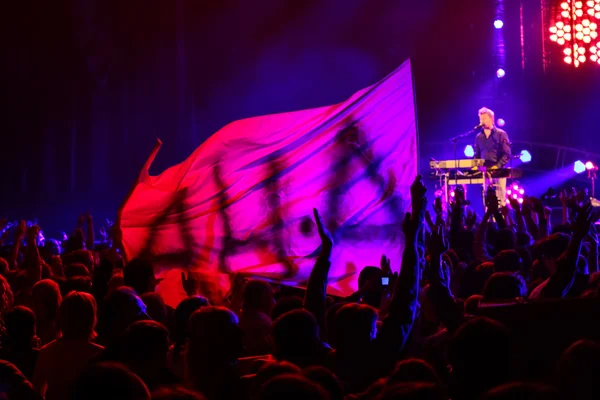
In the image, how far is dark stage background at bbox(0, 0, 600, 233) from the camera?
17594 millimetres

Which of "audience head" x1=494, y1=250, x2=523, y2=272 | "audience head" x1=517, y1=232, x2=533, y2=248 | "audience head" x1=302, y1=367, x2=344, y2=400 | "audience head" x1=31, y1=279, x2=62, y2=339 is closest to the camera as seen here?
"audience head" x1=302, y1=367, x2=344, y2=400

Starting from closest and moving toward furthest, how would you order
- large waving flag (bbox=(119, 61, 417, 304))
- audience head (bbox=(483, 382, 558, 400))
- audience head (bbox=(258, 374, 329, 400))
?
audience head (bbox=(483, 382, 558, 400)), audience head (bbox=(258, 374, 329, 400)), large waving flag (bbox=(119, 61, 417, 304))

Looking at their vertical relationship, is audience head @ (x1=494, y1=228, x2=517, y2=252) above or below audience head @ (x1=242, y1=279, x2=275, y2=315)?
above

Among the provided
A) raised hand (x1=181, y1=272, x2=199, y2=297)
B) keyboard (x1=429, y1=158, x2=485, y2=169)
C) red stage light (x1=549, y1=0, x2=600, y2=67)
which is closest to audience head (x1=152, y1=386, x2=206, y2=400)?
raised hand (x1=181, y1=272, x2=199, y2=297)

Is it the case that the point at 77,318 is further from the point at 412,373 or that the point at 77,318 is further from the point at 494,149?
the point at 494,149

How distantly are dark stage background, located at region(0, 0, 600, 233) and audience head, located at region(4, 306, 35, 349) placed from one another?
14.4 metres

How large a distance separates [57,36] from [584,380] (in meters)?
17.7

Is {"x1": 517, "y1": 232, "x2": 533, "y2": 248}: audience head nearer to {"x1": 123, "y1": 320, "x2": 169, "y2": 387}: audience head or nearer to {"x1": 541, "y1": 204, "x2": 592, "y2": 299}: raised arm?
{"x1": 541, "y1": 204, "x2": 592, "y2": 299}: raised arm

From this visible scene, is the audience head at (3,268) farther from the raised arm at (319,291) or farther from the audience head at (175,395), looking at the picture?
the audience head at (175,395)

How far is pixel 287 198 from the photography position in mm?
6867

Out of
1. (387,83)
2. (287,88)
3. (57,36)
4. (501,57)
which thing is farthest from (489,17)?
(387,83)

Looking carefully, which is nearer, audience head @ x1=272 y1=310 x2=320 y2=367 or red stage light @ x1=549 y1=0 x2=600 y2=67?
audience head @ x1=272 y1=310 x2=320 y2=367

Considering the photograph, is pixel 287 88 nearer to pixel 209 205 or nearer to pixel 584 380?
pixel 209 205

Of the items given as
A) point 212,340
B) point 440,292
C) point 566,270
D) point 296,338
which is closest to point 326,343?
point 296,338
